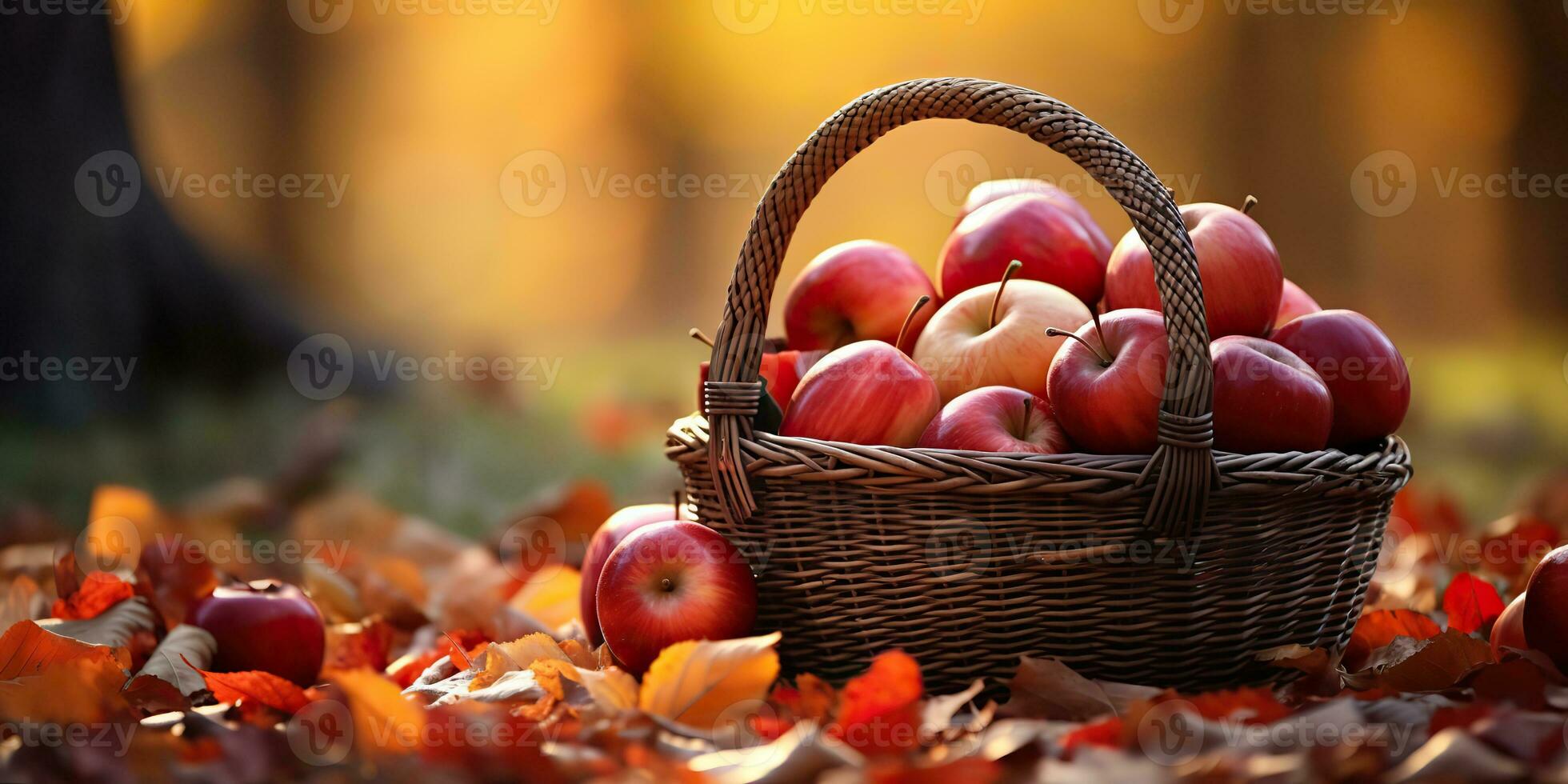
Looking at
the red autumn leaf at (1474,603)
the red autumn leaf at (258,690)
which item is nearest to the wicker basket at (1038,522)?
the red autumn leaf at (1474,603)

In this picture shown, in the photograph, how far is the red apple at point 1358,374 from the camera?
133 cm

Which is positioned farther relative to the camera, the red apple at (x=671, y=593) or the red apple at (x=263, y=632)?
the red apple at (x=263, y=632)

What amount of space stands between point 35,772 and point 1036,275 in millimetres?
1296

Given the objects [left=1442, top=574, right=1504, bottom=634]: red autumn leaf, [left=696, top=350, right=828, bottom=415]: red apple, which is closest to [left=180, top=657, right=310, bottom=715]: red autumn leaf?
[left=696, top=350, right=828, bottom=415]: red apple

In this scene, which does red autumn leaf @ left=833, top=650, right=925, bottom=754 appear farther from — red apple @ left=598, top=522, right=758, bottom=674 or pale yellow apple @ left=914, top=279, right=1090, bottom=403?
pale yellow apple @ left=914, top=279, right=1090, bottom=403

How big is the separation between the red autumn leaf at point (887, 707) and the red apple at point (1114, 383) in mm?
381

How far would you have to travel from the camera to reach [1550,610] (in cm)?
124

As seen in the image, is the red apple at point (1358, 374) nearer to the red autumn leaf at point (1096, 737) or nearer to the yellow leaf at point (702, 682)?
the red autumn leaf at point (1096, 737)

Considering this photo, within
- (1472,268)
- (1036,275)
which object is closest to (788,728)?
(1036,275)

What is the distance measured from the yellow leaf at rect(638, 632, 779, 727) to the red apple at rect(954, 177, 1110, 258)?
860mm

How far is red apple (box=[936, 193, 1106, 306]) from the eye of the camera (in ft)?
5.11

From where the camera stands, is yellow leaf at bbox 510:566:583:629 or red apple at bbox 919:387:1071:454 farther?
yellow leaf at bbox 510:566:583:629

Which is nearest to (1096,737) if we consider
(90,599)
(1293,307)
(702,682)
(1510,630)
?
(702,682)

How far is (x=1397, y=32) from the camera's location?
3.62m
